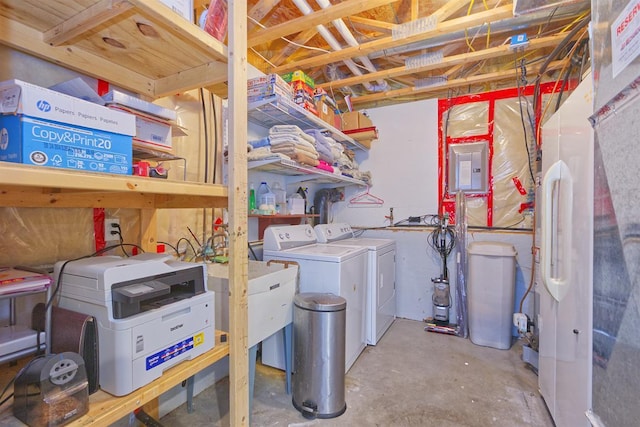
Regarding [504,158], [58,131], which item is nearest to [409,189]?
[504,158]

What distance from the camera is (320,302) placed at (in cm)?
187

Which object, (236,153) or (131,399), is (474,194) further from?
(131,399)

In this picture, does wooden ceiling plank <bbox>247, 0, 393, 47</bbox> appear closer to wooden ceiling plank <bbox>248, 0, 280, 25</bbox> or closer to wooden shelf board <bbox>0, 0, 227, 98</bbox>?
wooden ceiling plank <bbox>248, 0, 280, 25</bbox>

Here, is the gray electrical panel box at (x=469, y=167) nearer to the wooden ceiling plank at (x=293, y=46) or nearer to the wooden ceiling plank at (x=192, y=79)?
the wooden ceiling plank at (x=293, y=46)

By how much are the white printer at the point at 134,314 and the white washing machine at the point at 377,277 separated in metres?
1.84

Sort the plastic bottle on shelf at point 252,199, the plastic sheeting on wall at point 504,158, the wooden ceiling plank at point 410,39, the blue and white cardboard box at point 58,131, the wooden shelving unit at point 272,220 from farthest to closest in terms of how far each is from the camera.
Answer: the plastic sheeting on wall at point 504,158
the wooden shelving unit at point 272,220
the plastic bottle on shelf at point 252,199
the wooden ceiling plank at point 410,39
the blue and white cardboard box at point 58,131

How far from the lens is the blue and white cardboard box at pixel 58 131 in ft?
2.32

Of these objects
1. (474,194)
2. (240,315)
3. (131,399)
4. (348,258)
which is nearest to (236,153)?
(240,315)

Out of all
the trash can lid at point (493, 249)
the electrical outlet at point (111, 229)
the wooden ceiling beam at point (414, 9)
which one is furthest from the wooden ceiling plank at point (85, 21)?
the trash can lid at point (493, 249)

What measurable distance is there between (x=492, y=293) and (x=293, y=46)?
2939 millimetres

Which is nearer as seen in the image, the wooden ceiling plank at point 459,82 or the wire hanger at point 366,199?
the wooden ceiling plank at point 459,82

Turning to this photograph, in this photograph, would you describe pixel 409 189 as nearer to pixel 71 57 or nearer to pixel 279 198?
pixel 279 198

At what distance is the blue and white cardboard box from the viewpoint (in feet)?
2.32

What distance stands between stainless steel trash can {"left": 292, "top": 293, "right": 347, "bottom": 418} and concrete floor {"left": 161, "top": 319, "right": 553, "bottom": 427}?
0.24ft
